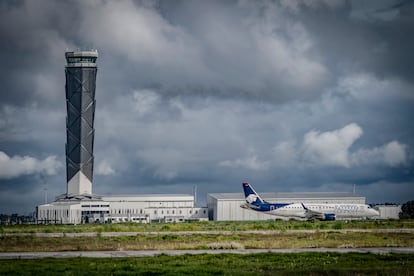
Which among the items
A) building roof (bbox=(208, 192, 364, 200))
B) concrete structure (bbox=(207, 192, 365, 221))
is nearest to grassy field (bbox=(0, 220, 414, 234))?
concrete structure (bbox=(207, 192, 365, 221))

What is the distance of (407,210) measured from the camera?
189 metres

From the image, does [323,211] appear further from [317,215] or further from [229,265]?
[229,265]

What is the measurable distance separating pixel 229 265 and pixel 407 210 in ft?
547

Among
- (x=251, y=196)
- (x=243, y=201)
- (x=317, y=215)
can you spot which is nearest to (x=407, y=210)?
(x=243, y=201)

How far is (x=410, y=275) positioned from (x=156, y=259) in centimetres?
1467

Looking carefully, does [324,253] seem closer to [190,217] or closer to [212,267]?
[212,267]

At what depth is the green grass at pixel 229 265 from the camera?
3075 cm

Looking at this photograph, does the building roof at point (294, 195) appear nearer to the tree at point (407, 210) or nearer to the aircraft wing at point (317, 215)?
the tree at point (407, 210)

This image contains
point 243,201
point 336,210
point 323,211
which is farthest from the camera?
point 243,201

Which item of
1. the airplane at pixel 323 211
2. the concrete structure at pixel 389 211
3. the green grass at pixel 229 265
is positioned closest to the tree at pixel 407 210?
the concrete structure at pixel 389 211

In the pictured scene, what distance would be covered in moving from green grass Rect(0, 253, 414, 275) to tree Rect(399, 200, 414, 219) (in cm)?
15232

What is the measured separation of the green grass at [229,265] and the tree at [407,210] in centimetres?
15232

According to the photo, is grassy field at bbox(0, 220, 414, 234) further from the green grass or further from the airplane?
the green grass

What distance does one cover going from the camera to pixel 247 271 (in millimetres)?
31141
